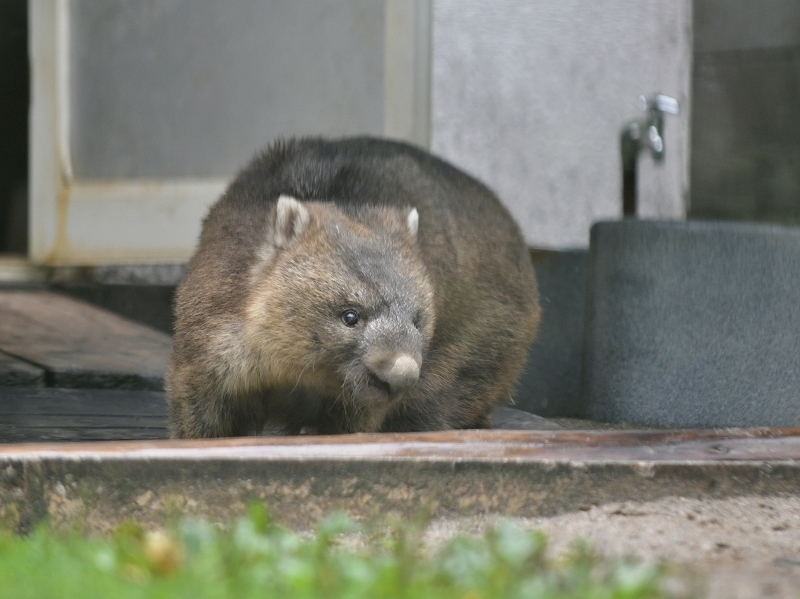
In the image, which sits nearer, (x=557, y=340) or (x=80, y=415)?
(x=80, y=415)

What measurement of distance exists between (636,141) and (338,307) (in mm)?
2758

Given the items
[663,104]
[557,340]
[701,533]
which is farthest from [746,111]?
[701,533]

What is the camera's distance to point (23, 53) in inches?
358

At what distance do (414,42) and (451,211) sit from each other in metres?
1.41

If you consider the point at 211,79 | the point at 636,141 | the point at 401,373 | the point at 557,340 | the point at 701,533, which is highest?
the point at 211,79

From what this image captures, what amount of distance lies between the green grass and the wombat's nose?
1101mm

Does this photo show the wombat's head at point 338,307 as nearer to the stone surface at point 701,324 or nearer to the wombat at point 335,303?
the wombat at point 335,303

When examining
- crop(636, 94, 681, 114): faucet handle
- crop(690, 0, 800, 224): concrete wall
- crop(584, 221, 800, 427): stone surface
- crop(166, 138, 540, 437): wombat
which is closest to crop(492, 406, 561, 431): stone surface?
crop(166, 138, 540, 437): wombat

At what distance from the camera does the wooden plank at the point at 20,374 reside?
452 cm

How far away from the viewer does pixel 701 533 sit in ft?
7.84

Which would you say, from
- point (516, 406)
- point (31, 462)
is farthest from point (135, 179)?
point (31, 462)

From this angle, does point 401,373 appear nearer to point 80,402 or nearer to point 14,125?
point 80,402

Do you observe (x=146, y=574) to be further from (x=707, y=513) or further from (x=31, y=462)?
(x=707, y=513)

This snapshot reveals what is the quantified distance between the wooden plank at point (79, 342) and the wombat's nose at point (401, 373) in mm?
1967
